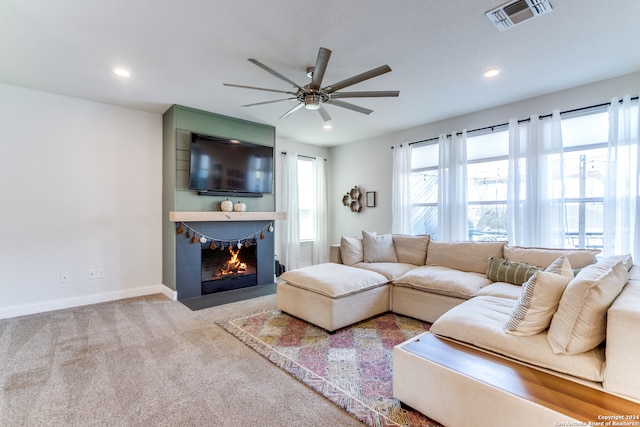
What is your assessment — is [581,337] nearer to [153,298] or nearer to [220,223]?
[220,223]

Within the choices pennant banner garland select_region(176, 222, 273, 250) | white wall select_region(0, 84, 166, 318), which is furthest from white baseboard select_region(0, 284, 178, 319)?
pennant banner garland select_region(176, 222, 273, 250)

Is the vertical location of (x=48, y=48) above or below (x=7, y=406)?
above

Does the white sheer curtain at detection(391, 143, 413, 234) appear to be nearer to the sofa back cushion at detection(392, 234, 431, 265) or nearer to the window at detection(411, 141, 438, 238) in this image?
the window at detection(411, 141, 438, 238)

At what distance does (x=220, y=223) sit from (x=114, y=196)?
140 cm

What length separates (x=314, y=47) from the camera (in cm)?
258

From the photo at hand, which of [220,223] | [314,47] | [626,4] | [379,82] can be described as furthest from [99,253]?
[626,4]

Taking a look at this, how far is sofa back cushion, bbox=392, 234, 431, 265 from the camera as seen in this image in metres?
4.06

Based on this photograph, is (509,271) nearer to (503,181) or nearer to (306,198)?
(503,181)

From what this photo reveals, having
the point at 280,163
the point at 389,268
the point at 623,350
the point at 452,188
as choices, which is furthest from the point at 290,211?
the point at 623,350

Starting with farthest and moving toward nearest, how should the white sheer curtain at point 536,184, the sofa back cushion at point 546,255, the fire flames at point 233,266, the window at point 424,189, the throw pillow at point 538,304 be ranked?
the window at point 424,189 < the fire flames at point 233,266 < the white sheer curtain at point 536,184 < the sofa back cushion at point 546,255 < the throw pillow at point 538,304

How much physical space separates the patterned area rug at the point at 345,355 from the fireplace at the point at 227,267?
1.30 m

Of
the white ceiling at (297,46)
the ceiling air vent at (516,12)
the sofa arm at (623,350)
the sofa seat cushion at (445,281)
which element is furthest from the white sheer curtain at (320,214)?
the sofa arm at (623,350)

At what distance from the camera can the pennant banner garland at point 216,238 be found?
13.5 feet

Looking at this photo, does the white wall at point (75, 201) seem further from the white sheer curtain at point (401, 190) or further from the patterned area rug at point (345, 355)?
the white sheer curtain at point (401, 190)
